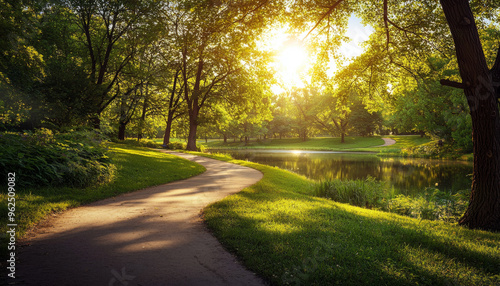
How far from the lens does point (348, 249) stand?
4199 millimetres

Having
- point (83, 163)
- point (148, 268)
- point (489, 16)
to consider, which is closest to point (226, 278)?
point (148, 268)

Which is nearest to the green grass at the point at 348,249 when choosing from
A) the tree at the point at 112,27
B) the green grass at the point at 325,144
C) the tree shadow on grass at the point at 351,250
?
the tree shadow on grass at the point at 351,250

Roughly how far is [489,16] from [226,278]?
1217 cm

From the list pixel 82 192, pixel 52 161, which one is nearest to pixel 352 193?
pixel 82 192

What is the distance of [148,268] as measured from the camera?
3.57m

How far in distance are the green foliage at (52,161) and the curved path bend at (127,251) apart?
1.66m

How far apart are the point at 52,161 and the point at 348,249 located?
8.31 m

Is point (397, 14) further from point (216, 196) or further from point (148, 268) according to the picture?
point (148, 268)

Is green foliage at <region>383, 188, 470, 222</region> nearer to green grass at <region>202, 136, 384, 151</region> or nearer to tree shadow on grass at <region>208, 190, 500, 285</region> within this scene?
tree shadow on grass at <region>208, 190, 500, 285</region>

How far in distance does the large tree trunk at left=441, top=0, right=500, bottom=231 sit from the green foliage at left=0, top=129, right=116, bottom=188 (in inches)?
419

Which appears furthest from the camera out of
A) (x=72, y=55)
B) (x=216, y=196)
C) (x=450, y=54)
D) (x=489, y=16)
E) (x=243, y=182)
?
(x=72, y=55)

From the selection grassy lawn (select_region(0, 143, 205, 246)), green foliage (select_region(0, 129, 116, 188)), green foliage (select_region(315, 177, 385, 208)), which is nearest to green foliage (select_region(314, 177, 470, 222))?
green foliage (select_region(315, 177, 385, 208))

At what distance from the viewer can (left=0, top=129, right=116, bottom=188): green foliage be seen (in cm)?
689

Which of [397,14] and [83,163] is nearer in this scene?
[83,163]
